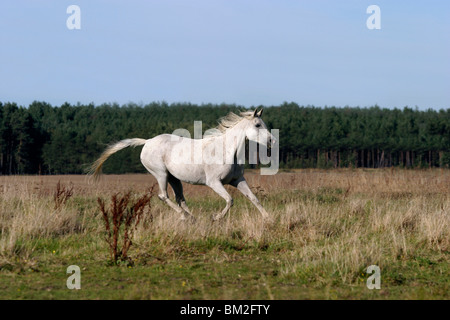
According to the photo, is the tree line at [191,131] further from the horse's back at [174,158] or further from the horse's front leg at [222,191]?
the horse's front leg at [222,191]

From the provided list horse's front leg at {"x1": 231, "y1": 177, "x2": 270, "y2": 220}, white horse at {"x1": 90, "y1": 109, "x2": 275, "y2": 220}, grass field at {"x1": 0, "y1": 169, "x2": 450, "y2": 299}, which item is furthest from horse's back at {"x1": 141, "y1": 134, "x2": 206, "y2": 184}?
grass field at {"x1": 0, "y1": 169, "x2": 450, "y2": 299}

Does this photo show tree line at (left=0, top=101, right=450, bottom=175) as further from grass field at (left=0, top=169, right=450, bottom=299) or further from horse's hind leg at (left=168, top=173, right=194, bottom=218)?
grass field at (left=0, top=169, right=450, bottom=299)

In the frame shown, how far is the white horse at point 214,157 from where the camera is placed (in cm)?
1032

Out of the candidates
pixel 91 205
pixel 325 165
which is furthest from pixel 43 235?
pixel 325 165

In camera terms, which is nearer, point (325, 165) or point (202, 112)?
point (325, 165)

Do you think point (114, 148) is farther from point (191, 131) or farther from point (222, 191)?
point (191, 131)

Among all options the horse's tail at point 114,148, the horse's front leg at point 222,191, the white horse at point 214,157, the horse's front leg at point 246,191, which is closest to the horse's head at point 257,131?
the white horse at point 214,157

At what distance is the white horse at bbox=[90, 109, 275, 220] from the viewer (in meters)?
10.3

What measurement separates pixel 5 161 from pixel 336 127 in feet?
192

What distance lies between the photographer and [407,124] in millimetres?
103875

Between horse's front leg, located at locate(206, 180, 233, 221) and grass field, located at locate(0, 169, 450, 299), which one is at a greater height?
horse's front leg, located at locate(206, 180, 233, 221)

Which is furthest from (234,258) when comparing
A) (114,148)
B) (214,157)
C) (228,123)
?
(114,148)

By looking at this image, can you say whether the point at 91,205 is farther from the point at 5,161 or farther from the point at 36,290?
the point at 5,161

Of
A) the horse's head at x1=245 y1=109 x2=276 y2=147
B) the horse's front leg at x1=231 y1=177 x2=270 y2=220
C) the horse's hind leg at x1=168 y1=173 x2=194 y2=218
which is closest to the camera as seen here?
the horse's front leg at x1=231 y1=177 x2=270 y2=220
